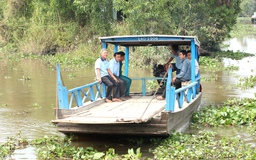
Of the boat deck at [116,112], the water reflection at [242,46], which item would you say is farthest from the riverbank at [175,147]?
the water reflection at [242,46]

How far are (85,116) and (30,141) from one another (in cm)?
125

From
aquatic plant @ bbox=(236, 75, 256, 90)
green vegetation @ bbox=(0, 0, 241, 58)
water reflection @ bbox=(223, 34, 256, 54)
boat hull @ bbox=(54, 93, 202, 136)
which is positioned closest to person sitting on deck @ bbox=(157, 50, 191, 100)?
boat hull @ bbox=(54, 93, 202, 136)

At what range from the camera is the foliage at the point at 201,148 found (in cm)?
787

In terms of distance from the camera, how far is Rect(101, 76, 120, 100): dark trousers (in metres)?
11.0

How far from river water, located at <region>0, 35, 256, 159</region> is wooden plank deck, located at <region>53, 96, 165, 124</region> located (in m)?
0.53

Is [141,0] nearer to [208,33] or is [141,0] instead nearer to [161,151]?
[208,33]

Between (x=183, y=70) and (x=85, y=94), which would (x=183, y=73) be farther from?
(x=85, y=94)

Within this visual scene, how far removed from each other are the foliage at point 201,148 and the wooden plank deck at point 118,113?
63 centimetres

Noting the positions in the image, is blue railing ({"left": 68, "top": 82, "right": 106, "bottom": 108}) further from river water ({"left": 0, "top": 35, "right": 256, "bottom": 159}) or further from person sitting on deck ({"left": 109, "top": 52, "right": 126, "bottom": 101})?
river water ({"left": 0, "top": 35, "right": 256, "bottom": 159})

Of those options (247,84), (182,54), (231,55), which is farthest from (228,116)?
(231,55)

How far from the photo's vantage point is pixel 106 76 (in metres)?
11.0

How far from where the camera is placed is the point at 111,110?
984cm

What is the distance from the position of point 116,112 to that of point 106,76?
170 cm

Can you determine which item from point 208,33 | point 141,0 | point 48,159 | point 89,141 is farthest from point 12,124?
point 208,33
